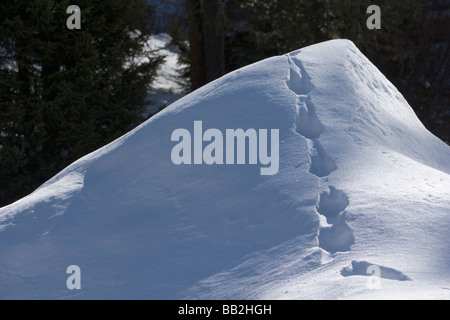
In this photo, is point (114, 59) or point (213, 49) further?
point (213, 49)

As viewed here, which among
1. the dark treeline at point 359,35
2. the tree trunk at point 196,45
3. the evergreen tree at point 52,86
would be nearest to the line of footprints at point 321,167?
the evergreen tree at point 52,86

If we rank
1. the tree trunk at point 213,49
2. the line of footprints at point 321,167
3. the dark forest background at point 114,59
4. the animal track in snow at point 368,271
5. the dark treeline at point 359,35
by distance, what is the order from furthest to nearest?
the tree trunk at point 213,49
the dark treeline at point 359,35
the dark forest background at point 114,59
the line of footprints at point 321,167
the animal track in snow at point 368,271

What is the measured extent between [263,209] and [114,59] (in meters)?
6.93

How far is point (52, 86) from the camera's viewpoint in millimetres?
8664

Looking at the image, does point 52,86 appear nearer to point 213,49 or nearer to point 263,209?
point 213,49

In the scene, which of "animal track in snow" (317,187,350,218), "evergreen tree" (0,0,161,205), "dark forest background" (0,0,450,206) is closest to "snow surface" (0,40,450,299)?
"animal track in snow" (317,187,350,218)

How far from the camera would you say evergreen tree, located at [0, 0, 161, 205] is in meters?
8.44

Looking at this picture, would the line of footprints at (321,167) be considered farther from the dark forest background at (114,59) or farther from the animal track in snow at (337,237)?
the dark forest background at (114,59)

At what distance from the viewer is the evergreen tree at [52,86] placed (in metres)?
8.44

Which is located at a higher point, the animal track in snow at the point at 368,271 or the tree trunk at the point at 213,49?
the tree trunk at the point at 213,49

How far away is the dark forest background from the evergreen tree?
1cm

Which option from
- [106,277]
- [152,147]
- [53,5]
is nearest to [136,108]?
[53,5]

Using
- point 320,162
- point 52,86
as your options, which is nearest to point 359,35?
point 52,86

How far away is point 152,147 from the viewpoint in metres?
3.70
